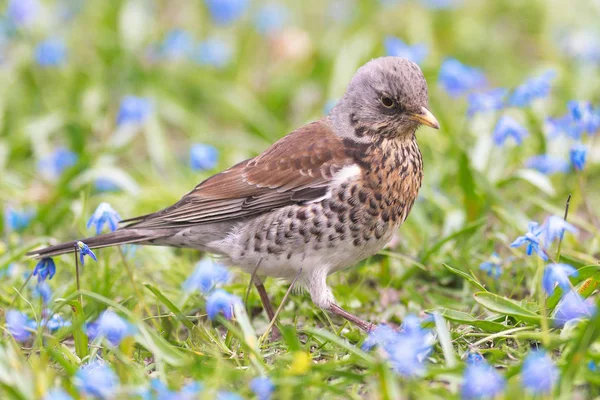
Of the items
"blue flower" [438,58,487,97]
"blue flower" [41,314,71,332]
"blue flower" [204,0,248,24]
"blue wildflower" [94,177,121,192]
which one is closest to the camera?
"blue flower" [41,314,71,332]

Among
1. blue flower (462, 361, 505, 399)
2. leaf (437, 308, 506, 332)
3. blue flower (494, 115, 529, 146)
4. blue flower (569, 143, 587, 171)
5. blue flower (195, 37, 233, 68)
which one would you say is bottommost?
leaf (437, 308, 506, 332)

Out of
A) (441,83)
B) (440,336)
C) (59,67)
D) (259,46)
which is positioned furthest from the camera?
(259,46)

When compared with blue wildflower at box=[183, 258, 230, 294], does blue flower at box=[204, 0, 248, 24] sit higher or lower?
higher

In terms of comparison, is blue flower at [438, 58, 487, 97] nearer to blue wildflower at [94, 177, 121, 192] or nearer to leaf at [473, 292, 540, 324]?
blue wildflower at [94, 177, 121, 192]

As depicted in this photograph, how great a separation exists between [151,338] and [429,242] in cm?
238

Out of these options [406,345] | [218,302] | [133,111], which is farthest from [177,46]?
[406,345]

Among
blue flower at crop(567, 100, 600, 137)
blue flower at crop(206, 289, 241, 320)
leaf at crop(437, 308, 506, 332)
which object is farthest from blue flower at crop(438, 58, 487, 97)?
blue flower at crop(206, 289, 241, 320)

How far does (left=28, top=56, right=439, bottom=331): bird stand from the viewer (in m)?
4.94

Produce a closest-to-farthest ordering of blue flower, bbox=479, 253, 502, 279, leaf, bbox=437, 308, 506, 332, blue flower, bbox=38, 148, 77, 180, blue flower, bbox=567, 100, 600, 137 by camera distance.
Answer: leaf, bbox=437, 308, 506, 332
blue flower, bbox=479, 253, 502, 279
blue flower, bbox=567, 100, 600, 137
blue flower, bbox=38, 148, 77, 180

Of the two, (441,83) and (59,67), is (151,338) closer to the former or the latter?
(441,83)

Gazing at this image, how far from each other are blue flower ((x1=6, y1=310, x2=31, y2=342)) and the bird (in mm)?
380

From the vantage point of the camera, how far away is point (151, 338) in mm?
4215

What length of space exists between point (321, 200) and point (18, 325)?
1719 millimetres

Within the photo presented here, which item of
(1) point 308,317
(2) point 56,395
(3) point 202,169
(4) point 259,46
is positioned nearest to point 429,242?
(1) point 308,317
